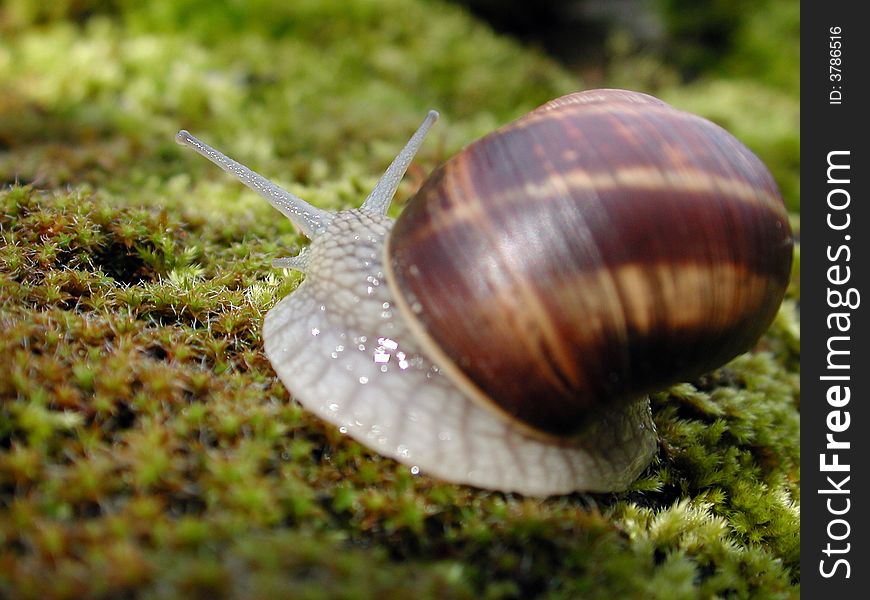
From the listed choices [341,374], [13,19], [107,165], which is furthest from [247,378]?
[13,19]

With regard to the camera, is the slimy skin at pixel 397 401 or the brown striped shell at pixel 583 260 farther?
the slimy skin at pixel 397 401

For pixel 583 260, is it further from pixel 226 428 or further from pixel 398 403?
pixel 226 428

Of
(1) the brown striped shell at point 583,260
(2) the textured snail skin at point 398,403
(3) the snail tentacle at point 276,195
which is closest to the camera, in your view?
(1) the brown striped shell at point 583,260

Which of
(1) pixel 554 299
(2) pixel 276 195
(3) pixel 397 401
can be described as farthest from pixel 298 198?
(1) pixel 554 299

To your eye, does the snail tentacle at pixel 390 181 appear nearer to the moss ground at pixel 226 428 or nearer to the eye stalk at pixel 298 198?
the eye stalk at pixel 298 198

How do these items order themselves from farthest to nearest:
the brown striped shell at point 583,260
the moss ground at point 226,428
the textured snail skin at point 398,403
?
the textured snail skin at point 398,403, the brown striped shell at point 583,260, the moss ground at point 226,428

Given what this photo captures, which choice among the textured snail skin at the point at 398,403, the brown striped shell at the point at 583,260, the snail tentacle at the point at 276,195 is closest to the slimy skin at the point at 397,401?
the textured snail skin at the point at 398,403
